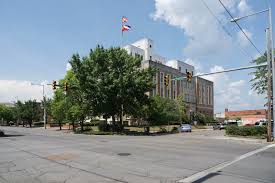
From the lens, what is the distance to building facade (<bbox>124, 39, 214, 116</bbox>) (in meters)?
78.0

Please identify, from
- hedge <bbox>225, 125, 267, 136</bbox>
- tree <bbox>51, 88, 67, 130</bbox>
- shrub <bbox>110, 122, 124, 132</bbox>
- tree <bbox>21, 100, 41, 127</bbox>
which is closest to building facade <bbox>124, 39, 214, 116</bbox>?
tree <bbox>51, 88, 67, 130</bbox>

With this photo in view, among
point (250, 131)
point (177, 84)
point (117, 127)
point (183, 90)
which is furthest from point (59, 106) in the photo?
point (183, 90)

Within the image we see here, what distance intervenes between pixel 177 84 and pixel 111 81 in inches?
2085

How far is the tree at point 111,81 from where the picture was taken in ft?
122

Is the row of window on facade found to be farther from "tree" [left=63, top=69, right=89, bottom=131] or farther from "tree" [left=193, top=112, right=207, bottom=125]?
"tree" [left=63, top=69, right=89, bottom=131]

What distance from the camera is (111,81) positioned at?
37.3 m

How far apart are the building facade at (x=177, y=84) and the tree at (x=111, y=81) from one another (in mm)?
29390

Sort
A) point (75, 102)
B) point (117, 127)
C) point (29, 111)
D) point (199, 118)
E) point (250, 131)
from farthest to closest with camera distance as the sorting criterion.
Result: point (199, 118)
point (29, 111)
point (75, 102)
point (117, 127)
point (250, 131)

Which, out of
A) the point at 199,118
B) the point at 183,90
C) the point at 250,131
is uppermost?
the point at 183,90

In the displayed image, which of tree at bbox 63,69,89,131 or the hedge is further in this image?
tree at bbox 63,69,89,131

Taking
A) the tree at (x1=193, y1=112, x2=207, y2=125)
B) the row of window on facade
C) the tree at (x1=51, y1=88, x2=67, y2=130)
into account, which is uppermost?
the row of window on facade

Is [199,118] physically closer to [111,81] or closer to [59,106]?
[59,106]

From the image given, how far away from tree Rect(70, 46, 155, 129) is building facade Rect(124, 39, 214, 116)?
29390 mm

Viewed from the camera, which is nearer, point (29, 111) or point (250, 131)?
point (250, 131)
